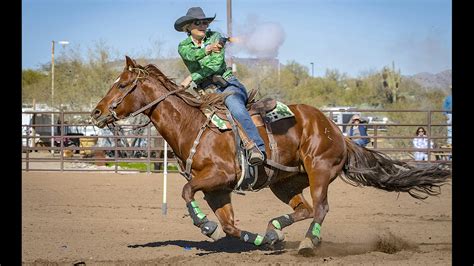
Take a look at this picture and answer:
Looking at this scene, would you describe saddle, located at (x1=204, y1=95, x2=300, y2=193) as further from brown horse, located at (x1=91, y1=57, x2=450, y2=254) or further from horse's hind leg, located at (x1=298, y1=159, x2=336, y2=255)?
horse's hind leg, located at (x1=298, y1=159, x2=336, y2=255)

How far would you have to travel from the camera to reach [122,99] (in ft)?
25.1

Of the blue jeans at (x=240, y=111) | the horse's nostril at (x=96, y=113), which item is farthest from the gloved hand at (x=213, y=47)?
the horse's nostril at (x=96, y=113)

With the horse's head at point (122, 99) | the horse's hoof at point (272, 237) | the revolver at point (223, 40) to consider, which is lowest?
the horse's hoof at point (272, 237)

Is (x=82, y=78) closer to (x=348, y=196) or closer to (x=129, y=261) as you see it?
(x=348, y=196)

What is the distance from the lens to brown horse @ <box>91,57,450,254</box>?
24.4 ft

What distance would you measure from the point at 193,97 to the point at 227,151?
0.80 meters

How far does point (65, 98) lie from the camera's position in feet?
104

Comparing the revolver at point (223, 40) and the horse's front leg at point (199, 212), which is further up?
the revolver at point (223, 40)

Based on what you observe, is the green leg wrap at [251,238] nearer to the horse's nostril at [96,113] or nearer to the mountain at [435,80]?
the horse's nostril at [96,113]

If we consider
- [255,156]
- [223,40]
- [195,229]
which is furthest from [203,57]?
[195,229]

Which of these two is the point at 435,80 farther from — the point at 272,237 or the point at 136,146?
the point at 272,237

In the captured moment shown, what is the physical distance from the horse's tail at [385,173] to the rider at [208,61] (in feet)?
4.31

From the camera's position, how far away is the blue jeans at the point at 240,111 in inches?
299
